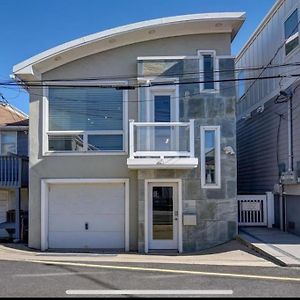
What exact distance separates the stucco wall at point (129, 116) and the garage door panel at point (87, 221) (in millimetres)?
489

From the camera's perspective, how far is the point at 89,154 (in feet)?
46.8

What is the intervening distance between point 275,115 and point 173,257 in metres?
6.56

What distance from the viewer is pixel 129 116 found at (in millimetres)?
14336

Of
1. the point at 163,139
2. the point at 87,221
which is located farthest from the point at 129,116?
the point at 87,221

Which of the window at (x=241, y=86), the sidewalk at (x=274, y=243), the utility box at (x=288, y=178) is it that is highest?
the window at (x=241, y=86)

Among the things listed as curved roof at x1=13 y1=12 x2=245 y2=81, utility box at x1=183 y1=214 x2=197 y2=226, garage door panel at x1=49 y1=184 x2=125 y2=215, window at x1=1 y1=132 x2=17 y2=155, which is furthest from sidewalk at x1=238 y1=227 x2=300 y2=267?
window at x1=1 y1=132 x2=17 y2=155

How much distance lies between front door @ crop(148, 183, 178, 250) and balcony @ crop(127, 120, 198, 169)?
3.22ft

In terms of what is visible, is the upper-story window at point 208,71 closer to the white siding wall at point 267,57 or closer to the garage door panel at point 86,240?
the white siding wall at point 267,57

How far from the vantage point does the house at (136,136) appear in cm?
1367

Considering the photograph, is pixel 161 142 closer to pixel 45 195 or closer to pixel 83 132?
pixel 83 132

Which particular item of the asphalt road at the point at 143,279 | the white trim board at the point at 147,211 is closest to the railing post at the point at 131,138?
the white trim board at the point at 147,211

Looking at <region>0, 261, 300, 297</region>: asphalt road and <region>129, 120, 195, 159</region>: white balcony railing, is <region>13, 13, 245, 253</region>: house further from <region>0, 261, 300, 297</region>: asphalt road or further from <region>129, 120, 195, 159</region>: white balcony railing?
<region>0, 261, 300, 297</region>: asphalt road

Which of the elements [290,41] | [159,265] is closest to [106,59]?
[290,41]

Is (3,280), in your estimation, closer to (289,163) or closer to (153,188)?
(153,188)
